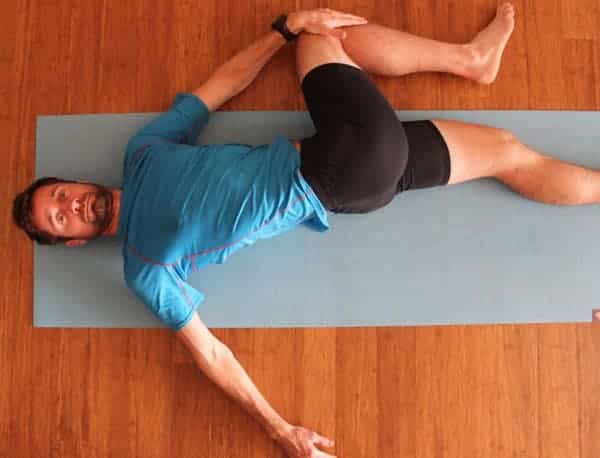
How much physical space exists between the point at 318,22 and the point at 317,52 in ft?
0.34

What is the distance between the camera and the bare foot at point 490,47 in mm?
1340

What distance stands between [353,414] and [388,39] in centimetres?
104

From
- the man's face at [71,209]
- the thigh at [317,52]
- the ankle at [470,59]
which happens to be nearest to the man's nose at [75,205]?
the man's face at [71,209]

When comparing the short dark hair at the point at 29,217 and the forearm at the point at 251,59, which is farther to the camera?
the forearm at the point at 251,59

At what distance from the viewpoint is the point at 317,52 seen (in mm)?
1212

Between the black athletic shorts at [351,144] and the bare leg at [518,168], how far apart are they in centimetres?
17

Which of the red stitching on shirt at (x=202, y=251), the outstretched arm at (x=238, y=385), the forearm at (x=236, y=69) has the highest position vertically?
the forearm at (x=236, y=69)

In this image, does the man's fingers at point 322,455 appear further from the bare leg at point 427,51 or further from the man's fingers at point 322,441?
the bare leg at point 427,51

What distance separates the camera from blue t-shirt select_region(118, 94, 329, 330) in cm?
111

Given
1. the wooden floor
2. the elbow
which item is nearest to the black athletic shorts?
the wooden floor

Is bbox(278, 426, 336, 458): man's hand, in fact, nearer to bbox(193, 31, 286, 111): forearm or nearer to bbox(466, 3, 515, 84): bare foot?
bbox(193, 31, 286, 111): forearm

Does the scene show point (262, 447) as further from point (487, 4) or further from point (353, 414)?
point (487, 4)

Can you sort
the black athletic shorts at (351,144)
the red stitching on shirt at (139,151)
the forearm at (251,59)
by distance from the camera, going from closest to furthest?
the black athletic shorts at (351,144), the red stitching on shirt at (139,151), the forearm at (251,59)

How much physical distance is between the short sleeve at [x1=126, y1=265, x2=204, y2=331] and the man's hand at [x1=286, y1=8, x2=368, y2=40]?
0.71 m
